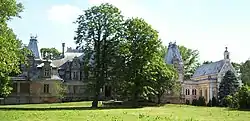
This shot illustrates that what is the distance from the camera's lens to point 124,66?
5009 centimetres

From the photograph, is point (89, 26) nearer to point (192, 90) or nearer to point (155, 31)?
point (155, 31)

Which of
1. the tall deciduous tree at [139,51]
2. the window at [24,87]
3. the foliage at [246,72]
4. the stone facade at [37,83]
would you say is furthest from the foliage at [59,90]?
the foliage at [246,72]

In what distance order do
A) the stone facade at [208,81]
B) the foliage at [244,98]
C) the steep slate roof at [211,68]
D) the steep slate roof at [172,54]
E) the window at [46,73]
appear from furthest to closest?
the steep slate roof at [172,54] < the steep slate roof at [211,68] < the stone facade at [208,81] < the window at [46,73] < the foliage at [244,98]

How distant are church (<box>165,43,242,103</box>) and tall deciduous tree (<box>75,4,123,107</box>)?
2725cm

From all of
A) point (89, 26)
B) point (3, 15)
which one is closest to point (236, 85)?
point (89, 26)

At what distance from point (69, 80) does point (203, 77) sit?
2748 centimetres

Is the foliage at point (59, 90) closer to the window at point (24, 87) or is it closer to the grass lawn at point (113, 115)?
the window at point (24, 87)

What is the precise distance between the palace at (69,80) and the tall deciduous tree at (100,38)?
810 cm

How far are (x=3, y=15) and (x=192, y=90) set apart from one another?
55.4 meters

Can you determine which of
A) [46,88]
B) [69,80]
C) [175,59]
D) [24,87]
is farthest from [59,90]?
[175,59]

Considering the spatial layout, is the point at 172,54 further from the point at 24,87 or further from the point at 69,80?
the point at 24,87

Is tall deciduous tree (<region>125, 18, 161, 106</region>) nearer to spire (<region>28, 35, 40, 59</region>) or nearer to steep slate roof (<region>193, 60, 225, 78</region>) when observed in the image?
spire (<region>28, 35, 40, 59</region>)

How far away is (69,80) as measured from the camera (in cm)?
7188

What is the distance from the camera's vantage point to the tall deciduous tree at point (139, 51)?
165 ft
